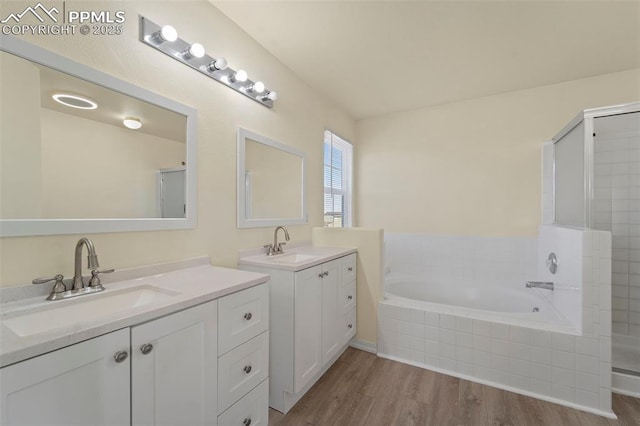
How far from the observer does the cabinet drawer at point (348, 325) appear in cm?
210

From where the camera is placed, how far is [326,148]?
3086mm

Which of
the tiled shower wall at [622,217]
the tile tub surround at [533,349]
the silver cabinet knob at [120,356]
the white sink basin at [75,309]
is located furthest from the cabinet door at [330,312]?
the tiled shower wall at [622,217]

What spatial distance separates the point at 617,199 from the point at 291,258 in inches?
116

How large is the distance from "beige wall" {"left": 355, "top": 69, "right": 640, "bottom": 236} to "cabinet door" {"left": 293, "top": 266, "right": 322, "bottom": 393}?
1940 millimetres

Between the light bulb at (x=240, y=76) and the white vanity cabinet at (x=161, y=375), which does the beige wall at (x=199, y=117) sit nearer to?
the light bulb at (x=240, y=76)

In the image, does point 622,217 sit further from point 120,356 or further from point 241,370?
point 120,356

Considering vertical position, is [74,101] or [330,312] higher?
[74,101]

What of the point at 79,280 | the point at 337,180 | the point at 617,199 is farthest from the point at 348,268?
the point at 617,199

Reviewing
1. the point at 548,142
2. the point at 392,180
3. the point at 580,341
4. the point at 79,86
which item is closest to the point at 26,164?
the point at 79,86

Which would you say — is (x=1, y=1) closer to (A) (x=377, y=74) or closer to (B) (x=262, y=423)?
(B) (x=262, y=423)

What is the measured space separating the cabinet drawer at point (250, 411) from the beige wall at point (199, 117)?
75cm

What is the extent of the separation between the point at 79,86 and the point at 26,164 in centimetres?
38

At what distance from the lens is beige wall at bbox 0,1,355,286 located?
101 centimetres

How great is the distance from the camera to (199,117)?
1.54m
